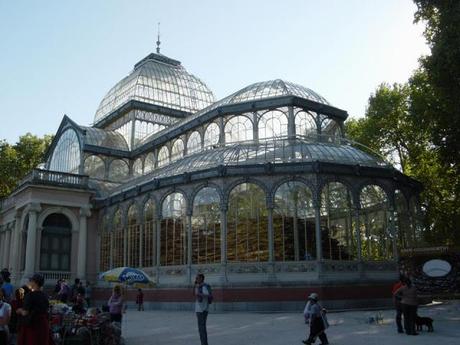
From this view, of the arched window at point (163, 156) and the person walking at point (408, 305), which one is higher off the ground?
the arched window at point (163, 156)

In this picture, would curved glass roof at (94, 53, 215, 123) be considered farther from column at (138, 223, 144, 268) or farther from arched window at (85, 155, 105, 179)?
column at (138, 223, 144, 268)

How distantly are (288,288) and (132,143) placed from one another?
23.3 metres

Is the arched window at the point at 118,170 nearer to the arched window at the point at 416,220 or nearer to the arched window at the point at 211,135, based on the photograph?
the arched window at the point at 211,135

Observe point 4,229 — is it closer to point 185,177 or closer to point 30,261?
point 30,261

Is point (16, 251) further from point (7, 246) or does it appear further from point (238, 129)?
point (238, 129)

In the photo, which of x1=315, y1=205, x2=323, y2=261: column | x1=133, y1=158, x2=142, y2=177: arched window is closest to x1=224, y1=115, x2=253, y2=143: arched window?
x1=315, y1=205, x2=323, y2=261: column

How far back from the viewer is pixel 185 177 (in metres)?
27.6

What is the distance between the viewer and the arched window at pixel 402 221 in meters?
27.9

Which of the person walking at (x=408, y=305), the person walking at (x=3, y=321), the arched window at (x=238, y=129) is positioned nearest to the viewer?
the person walking at (x=3, y=321)

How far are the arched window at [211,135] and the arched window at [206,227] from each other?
263 inches

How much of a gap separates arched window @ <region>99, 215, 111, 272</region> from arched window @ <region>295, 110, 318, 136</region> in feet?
48.9

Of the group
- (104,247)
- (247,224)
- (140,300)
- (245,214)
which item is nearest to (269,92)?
(245,214)

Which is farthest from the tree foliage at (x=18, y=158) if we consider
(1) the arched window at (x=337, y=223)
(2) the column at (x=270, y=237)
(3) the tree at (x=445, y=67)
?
(3) the tree at (x=445, y=67)

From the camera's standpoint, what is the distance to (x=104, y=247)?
3569cm
